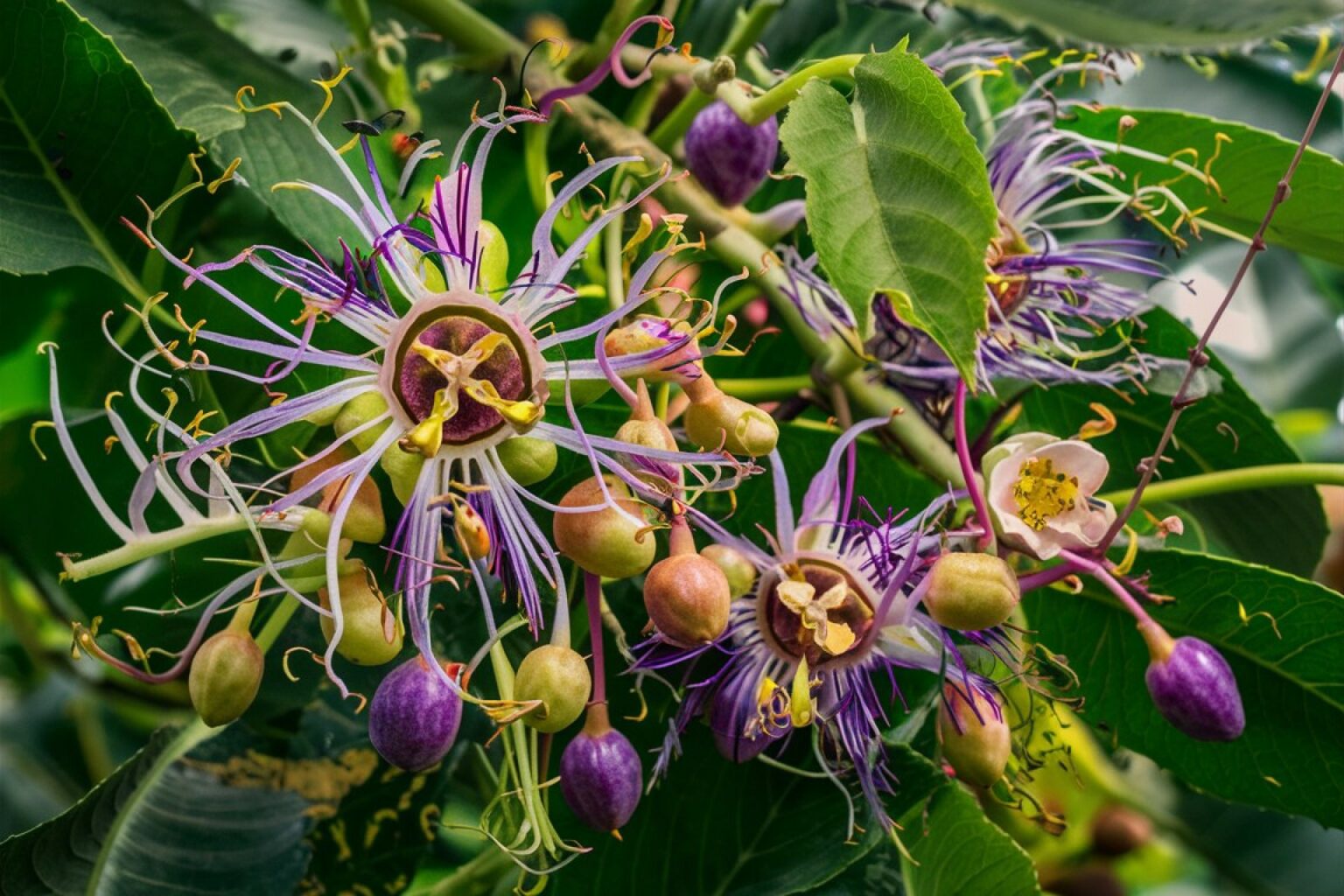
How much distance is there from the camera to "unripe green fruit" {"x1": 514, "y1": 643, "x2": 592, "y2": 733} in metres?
0.55

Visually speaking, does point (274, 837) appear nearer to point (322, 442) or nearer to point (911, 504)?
point (322, 442)

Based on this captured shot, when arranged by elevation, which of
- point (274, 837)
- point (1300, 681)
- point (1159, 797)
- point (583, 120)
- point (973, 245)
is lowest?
point (1159, 797)

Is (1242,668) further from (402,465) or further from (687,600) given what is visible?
(402,465)

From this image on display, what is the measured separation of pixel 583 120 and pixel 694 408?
32cm

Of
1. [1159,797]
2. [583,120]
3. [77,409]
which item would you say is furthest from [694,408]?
[1159,797]

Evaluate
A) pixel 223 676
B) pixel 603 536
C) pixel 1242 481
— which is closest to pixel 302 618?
pixel 223 676

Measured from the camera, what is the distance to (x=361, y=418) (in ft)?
1.92

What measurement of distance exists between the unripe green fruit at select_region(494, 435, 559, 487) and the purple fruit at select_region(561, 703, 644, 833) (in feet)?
0.36

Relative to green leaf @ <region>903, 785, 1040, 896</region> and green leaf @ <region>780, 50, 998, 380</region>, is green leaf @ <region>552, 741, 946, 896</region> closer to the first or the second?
green leaf @ <region>903, 785, 1040, 896</region>

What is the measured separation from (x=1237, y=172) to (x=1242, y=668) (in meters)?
0.29

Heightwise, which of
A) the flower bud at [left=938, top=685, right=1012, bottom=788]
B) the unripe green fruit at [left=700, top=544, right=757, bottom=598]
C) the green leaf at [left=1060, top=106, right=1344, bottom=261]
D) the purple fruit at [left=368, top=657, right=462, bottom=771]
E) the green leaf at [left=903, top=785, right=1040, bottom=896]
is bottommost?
the green leaf at [left=903, top=785, right=1040, bottom=896]

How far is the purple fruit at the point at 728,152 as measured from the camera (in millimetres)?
772

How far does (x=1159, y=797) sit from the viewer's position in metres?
1.54

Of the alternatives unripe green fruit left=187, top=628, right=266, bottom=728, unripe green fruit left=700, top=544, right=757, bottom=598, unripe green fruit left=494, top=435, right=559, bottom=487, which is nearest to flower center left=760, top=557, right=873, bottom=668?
unripe green fruit left=700, top=544, right=757, bottom=598
